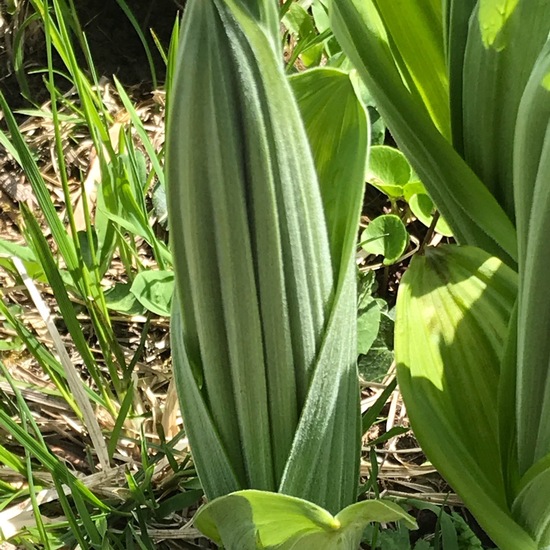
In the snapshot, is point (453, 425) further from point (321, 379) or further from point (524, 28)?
point (524, 28)

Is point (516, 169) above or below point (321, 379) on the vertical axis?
above

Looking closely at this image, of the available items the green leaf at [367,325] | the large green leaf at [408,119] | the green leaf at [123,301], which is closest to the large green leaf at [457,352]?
the large green leaf at [408,119]

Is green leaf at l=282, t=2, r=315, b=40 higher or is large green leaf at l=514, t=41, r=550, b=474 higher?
green leaf at l=282, t=2, r=315, b=40

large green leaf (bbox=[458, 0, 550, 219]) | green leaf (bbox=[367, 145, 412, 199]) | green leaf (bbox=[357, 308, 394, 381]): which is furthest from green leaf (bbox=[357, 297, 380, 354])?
large green leaf (bbox=[458, 0, 550, 219])

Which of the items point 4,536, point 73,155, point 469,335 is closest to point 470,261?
point 469,335

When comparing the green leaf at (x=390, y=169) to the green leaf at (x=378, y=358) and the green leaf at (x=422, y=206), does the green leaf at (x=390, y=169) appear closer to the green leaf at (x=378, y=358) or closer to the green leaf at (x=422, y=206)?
the green leaf at (x=422, y=206)

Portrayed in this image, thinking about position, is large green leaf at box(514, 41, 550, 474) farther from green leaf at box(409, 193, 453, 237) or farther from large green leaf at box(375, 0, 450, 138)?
green leaf at box(409, 193, 453, 237)
